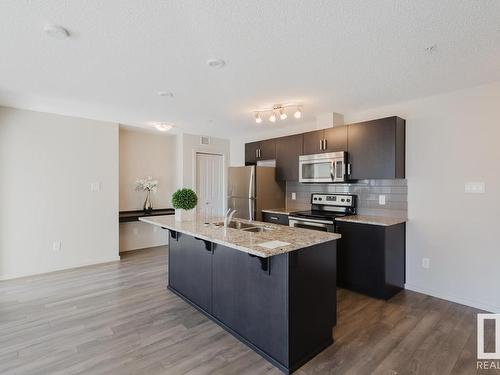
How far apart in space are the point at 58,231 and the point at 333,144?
4.33 metres

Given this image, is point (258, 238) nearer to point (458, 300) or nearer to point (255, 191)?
point (255, 191)

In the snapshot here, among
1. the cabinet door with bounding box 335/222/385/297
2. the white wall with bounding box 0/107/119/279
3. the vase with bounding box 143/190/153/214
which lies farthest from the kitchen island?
the vase with bounding box 143/190/153/214

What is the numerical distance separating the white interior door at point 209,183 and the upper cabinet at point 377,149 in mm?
3259

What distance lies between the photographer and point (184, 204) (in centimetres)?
300

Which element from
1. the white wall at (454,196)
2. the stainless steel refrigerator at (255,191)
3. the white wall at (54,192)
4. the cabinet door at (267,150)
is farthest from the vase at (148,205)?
Result: the white wall at (454,196)

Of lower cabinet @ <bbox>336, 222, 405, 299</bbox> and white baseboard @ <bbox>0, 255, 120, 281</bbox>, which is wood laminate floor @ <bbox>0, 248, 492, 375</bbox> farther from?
white baseboard @ <bbox>0, 255, 120, 281</bbox>

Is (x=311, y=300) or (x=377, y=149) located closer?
(x=311, y=300)

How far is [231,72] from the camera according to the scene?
2498mm

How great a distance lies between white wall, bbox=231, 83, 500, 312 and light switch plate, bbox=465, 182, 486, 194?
34mm

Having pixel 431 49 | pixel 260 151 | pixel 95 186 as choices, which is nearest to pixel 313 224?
pixel 260 151

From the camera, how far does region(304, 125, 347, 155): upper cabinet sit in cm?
365

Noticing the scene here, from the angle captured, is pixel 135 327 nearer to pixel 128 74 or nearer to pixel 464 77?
pixel 128 74

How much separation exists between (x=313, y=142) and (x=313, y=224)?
126 centimetres

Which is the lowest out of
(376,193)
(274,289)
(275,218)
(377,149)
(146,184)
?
(274,289)
